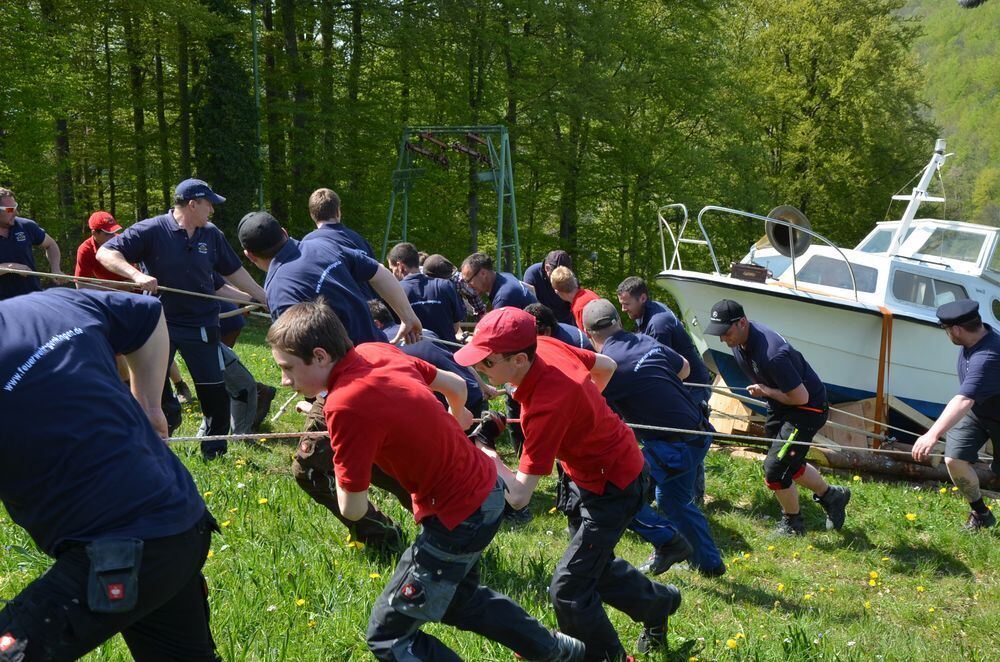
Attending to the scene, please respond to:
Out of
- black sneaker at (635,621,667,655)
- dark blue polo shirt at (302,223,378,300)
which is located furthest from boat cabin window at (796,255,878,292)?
black sneaker at (635,621,667,655)

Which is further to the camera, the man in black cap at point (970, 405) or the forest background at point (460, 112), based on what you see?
the forest background at point (460, 112)

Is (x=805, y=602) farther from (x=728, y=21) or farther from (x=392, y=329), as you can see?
(x=728, y=21)

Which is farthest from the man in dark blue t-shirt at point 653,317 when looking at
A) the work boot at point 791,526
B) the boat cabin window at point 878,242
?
the boat cabin window at point 878,242

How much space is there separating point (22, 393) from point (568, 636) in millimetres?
2423

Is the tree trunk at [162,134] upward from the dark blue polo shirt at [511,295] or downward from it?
downward

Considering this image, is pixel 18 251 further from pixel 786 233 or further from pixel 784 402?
pixel 786 233

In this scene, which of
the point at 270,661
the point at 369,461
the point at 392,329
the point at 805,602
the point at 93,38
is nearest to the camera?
the point at 369,461

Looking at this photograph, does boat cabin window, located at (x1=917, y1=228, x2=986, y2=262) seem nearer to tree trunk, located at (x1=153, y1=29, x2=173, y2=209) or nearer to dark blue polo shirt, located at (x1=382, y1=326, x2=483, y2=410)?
dark blue polo shirt, located at (x1=382, y1=326, x2=483, y2=410)

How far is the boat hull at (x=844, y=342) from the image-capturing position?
12383mm

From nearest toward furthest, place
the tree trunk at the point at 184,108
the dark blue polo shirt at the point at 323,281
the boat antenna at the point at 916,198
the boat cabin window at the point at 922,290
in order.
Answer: the dark blue polo shirt at the point at 323,281, the boat cabin window at the point at 922,290, the boat antenna at the point at 916,198, the tree trunk at the point at 184,108

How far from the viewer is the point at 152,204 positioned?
28312 mm

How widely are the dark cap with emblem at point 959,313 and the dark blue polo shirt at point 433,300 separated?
3982 mm

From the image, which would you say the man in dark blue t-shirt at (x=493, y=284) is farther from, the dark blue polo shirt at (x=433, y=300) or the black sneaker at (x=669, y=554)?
the black sneaker at (x=669, y=554)

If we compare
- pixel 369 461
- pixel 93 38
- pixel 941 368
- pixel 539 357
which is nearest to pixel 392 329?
pixel 539 357
